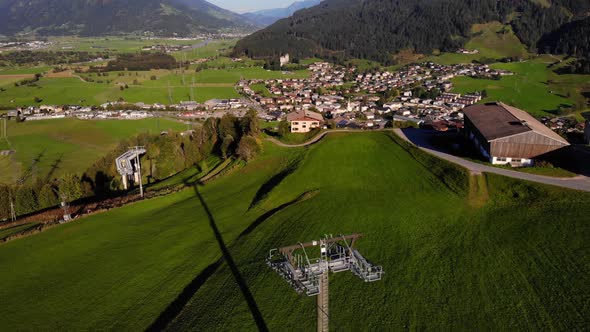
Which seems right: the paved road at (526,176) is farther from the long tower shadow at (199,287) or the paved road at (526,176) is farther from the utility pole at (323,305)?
the utility pole at (323,305)

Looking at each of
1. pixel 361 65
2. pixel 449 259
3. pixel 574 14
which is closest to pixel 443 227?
pixel 449 259

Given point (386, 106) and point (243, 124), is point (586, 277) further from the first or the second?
point (386, 106)

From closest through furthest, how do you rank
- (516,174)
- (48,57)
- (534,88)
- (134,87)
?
(516,174) < (534,88) < (134,87) < (48,57)

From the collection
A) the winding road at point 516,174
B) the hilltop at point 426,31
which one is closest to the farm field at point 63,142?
the winding road at point 516,174

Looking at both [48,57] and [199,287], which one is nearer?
[199,287]

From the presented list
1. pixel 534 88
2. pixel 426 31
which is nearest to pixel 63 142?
pixel 534 88

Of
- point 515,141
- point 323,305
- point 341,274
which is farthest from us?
point 515,141

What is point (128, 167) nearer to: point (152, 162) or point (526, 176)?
point (152, 162)
